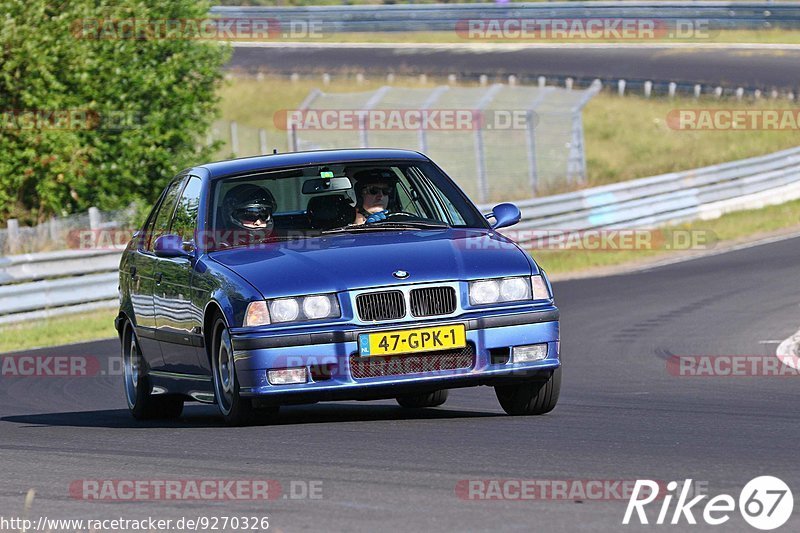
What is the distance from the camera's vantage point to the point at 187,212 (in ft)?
32.5

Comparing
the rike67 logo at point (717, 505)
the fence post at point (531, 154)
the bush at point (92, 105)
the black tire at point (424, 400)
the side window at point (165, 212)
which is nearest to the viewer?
the rike67 logo at point (717, 505)

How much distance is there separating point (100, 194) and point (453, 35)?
31671mm

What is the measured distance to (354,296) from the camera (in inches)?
324

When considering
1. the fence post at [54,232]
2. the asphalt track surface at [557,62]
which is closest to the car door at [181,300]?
the fence post at [54,232]

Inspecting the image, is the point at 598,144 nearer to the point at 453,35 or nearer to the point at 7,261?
the point at 453,35

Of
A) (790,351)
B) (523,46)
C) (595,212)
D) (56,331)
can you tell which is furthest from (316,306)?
(523,46)

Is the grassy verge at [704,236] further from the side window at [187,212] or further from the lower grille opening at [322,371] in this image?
the lower grille opening at [322,371]

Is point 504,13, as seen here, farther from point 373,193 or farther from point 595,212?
point 373,193

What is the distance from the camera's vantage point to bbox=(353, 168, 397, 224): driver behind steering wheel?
376 inches

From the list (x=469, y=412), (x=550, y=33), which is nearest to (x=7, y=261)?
(x=469, y=412)

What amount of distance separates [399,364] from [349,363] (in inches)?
10.2

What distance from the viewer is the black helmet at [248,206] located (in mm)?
9336

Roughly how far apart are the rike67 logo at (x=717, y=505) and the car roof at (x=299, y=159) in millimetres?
4060

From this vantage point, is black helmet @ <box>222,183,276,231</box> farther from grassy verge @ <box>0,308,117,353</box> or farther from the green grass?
the green grass
